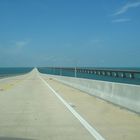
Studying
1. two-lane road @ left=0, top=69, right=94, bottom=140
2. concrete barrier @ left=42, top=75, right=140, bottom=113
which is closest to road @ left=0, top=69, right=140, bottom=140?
two-lane road @ left=0, top=69, right=94, bottom=140

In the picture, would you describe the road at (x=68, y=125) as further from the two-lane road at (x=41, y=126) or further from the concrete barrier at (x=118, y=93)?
the concrete barrier at (x=118, y=93)

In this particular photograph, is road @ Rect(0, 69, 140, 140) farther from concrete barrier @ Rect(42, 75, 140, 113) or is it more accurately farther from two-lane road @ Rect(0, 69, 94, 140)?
concrete barrier @ Rect(42, 75, 140, 113)

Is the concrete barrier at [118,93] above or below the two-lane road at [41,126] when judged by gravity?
above

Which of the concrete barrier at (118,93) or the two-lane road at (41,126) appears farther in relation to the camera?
the concrete barrier at (118,93)

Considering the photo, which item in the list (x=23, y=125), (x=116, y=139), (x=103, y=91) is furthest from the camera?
(x=103, y=91)

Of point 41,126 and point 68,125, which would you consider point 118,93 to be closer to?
point 68,125

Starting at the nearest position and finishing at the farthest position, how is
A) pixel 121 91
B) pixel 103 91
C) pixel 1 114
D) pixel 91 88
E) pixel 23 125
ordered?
pixel 23 125
pixel 1 114
pixel 121 91
pixel 103 91
pixel 91 88

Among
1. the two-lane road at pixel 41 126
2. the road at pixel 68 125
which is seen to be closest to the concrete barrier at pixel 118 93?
the road at pixel 68 125

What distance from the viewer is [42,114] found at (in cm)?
1485

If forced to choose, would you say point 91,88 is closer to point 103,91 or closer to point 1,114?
point 103,91

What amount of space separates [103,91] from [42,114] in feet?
25.1

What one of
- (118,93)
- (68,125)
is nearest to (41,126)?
(68,125)

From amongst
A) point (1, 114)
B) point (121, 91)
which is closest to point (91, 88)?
point (121, 91)

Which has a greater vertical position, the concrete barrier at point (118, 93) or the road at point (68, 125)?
the concrete barrier at point (118, 93)
